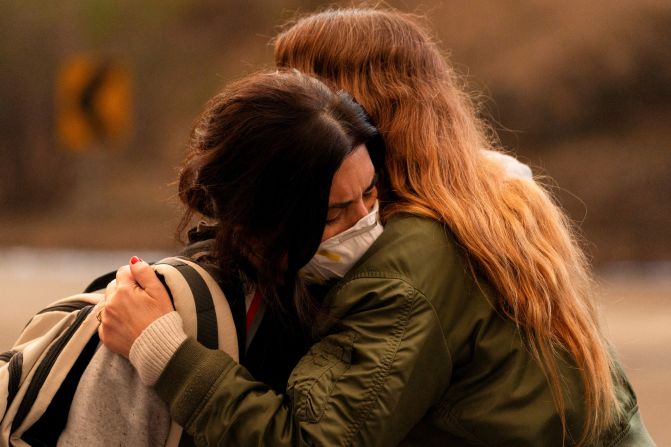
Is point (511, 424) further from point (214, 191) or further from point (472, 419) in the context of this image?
point (214, 191)

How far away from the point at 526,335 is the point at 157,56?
1483 centimetres

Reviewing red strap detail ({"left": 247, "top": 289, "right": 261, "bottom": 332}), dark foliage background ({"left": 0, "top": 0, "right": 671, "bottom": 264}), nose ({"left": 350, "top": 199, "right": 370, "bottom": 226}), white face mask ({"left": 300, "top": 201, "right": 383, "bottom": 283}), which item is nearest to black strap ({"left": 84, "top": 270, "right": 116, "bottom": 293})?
red strap detail ({"left": 247, "top": 289, "right": 261, "bottom": 332})

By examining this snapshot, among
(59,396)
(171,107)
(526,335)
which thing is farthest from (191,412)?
(171,107)

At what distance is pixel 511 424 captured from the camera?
6.27 feet

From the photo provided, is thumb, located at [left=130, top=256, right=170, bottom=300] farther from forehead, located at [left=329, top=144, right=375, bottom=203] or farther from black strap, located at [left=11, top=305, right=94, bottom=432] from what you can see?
forehead, located at [left=329, top=144, right=375, bottom=203]

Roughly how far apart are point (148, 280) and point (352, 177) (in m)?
0.43

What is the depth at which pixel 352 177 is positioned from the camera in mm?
1917

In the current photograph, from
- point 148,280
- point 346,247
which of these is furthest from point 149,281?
point 346,247

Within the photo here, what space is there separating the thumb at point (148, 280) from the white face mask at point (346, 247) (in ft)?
0.89

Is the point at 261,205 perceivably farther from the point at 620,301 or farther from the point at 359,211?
the point at 620,301

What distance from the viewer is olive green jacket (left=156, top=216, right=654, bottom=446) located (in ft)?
5.99

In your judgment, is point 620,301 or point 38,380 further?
point 620,301

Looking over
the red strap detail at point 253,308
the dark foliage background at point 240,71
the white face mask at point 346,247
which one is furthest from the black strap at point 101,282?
the dark foliage background at point 240,71

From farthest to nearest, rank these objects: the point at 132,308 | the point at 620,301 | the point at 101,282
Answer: the point at 620,301, the point at 101,282, the point at 132,308
